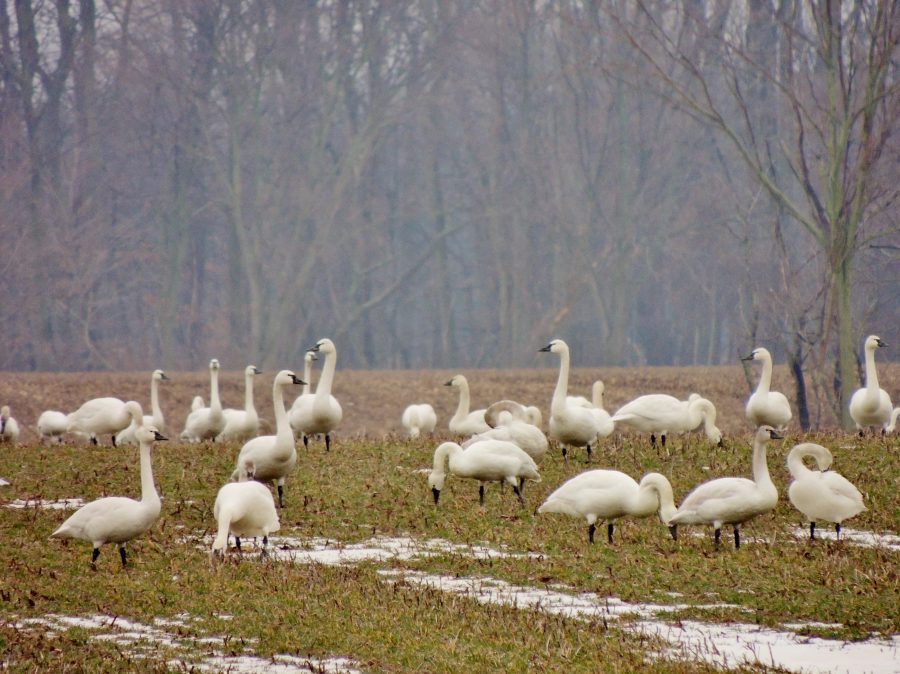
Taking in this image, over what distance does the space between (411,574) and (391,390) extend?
76.0 ft

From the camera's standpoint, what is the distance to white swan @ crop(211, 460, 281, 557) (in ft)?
31.8

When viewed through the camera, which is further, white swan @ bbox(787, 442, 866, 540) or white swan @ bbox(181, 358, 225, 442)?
white swan @ bbox(181, 358, 225, 442)

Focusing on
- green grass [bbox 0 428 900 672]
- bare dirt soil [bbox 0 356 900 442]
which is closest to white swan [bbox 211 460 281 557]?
green grass [bbox 0 428 900 672]

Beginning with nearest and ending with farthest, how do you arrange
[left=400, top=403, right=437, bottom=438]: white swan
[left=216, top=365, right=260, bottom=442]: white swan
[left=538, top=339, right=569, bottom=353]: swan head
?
[left=538, top=339, right=569, bottom=353]: swan head, [left=216, top=365, right=260, bottom=442]: white swan, [left=400, top=403, right=437, bottom=438]: white swan

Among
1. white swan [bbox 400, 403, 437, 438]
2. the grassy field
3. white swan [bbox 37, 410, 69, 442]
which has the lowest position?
the grassy field

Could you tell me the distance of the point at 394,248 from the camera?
61.2 metres

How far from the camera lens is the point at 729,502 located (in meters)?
9.88

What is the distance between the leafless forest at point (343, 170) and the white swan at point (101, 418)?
67.4 ft

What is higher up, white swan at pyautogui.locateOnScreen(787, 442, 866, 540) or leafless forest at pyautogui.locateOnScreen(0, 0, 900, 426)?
leafless forest at pyautogui.locateOnScreen(0, 0, 900, 426)

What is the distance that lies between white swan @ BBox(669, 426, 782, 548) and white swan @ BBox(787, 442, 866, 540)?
0.34 m

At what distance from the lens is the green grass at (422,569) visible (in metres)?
7.38

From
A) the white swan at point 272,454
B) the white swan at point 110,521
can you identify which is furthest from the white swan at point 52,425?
the white swan at point 110,521

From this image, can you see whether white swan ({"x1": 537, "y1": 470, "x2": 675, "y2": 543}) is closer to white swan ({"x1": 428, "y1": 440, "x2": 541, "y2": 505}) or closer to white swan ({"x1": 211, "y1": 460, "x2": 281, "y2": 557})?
white swan ({"x1": 428, "y1": 440, "x2": 541, "y2": 505})

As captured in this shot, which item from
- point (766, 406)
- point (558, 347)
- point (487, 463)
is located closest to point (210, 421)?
point (558, 347)
